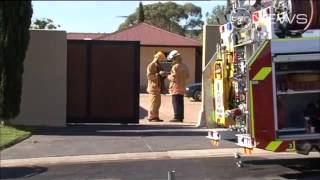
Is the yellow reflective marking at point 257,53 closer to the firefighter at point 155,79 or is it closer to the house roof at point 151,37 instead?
the firefighter at point 155,79

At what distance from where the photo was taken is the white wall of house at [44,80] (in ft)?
56.3

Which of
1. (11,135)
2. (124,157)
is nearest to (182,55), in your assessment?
(11,135)

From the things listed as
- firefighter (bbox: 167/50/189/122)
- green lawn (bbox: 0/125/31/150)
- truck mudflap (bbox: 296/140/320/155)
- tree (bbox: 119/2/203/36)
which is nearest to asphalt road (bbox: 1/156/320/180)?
truck mudflap (bbox: 296/140/320/155)

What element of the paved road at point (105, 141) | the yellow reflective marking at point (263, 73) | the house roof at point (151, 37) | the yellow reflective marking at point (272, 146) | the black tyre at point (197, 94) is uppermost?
the house roof at point (151, 37)

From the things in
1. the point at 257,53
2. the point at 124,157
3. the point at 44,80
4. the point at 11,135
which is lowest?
the point at 124,157

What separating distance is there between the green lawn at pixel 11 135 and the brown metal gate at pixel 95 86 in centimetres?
214

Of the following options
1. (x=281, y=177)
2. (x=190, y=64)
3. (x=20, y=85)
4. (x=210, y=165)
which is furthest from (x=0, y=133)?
(x=190, y=64)

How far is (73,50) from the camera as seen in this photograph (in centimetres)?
1788

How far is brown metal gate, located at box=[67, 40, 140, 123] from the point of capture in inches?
702

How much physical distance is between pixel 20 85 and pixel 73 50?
2417mm

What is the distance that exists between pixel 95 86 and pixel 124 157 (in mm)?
5590

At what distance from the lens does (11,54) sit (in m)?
15.7

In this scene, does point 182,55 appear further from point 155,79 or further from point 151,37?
point 155,79

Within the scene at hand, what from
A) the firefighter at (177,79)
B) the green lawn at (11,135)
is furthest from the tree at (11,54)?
the firefighter at (177,79)
